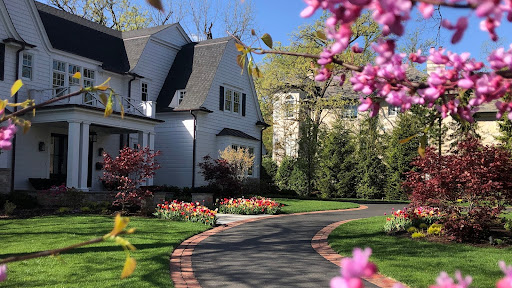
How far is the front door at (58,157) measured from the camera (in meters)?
18.8

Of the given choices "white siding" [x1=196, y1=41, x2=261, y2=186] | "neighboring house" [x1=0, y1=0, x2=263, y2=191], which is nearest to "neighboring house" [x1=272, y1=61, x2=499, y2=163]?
"white siding" [x1=196, y1=41, x2=261, y2=186]

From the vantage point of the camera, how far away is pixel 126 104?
66.1ft

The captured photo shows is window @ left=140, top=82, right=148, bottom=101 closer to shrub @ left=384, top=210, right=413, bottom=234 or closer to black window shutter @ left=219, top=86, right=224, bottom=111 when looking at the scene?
black window shutter @ left=219, top=86, right=224, bottom=111

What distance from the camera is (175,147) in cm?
2236

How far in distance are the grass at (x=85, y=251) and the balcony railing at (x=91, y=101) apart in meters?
5.99

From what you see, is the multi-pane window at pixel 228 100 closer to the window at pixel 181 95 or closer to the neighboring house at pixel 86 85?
the neighboring house at pixel 86 85

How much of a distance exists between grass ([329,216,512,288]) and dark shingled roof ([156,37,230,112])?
1307cm

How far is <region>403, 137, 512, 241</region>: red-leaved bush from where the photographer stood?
30.9 feet

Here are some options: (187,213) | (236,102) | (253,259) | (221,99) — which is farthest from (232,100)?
(253,259)

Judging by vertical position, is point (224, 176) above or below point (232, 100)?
below

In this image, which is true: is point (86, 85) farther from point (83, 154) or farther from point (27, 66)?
point (83, 154)

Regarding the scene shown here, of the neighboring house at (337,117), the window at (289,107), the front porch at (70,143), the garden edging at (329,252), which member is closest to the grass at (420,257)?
the garden edging at (329,252)

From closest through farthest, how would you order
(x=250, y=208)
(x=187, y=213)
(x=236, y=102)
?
1. (x=187, y=213)
2. (x=250, y=208)
3. (x=236, y=102)

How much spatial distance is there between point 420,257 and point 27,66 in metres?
15.3
